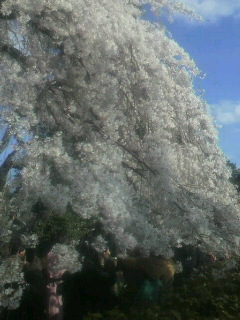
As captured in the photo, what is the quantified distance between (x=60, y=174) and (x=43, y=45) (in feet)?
8.67

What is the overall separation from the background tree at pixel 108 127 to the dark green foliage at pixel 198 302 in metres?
0.59

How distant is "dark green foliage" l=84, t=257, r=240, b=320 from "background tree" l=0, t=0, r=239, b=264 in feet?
1.94

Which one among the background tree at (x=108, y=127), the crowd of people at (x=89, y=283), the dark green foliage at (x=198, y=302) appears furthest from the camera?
the crowd of people at (x=89, y=283)

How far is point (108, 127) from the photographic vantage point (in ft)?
21.9

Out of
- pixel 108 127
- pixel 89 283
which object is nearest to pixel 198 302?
pixel 108 127

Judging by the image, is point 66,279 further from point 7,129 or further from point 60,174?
point 7,129

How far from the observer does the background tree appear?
593 cm

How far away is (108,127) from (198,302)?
112 inches

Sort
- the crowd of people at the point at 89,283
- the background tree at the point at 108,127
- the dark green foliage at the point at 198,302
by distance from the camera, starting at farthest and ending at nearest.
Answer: the crowd of people at the point at 89,283
the background tree at the point at 108,127
the dark green foliage at the point at 198,302

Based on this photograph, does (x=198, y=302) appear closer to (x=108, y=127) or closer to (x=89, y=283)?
(x=108, y=127)

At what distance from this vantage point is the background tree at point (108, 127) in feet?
19.5

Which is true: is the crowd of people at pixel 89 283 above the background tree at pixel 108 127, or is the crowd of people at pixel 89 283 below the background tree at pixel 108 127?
below

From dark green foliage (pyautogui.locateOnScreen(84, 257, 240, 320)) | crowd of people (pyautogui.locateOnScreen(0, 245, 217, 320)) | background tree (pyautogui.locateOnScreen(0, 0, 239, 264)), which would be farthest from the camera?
crowd of people (pyautogui.locateOnScreen(0, 245, 217, 320))

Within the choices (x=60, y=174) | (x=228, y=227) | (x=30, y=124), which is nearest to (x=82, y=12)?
(x=30, y=124)
